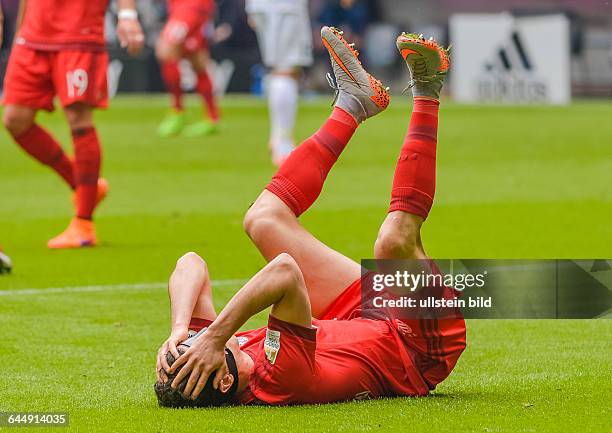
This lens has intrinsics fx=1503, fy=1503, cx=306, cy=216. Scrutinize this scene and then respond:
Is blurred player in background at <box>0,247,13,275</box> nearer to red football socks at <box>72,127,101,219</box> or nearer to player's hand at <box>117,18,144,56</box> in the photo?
red football socks at <box>72,127,101,219</box>

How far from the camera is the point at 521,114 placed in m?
23.1

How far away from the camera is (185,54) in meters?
19.5

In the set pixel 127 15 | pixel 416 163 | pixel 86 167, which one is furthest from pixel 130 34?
pixel 416 163

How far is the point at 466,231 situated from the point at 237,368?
570 cm

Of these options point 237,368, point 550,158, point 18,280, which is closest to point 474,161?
point 550,158

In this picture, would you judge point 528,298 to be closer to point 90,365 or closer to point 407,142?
point 407,142

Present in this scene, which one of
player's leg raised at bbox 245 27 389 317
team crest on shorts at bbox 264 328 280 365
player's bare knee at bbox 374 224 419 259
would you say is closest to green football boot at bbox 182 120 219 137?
player's leg raised at bbox 245 27 389 317

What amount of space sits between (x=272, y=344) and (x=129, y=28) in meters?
5.17

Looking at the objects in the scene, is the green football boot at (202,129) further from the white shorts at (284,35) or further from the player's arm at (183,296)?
the player's arm at (183,296)

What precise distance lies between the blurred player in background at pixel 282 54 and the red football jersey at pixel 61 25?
5253 mm

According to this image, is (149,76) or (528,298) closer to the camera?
(528,298)

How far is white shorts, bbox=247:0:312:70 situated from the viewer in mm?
15749

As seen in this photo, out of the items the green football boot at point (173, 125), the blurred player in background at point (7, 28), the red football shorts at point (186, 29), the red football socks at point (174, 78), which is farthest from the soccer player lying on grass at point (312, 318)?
the blurred player in background at point (7, 28)

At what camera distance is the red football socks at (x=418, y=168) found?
6.12 meters
